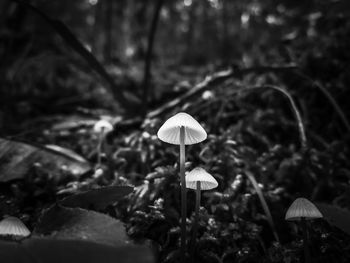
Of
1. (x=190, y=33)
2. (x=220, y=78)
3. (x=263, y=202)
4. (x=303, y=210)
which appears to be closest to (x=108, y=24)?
(x=190, y=33)

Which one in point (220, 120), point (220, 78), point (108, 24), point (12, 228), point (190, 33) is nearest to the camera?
point (12, 228)

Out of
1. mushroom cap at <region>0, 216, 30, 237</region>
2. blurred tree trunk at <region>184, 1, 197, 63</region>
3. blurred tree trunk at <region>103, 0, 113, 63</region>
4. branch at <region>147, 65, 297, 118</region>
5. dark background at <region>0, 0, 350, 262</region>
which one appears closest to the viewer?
mushroom cap at <region>0, 216, 30, 237</region>

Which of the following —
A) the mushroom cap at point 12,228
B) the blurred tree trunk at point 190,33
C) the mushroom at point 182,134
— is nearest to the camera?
the mushroom cap at point 12,228

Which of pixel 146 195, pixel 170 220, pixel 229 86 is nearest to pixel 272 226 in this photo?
pixel 170 220

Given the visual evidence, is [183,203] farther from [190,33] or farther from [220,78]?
[190,33]

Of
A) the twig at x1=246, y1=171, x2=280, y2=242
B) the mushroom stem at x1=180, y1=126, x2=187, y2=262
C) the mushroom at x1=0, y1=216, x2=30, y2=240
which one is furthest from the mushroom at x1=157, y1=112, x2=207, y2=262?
the mushroom at x1=0, y1=216, x2=30, y2=240

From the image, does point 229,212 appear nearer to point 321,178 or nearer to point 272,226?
point 272,226

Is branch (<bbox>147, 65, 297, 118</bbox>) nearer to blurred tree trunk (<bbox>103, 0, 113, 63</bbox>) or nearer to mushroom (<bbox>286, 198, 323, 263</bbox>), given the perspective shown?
mushroom (<bbox>286, 198, 323, 263</bbox>)

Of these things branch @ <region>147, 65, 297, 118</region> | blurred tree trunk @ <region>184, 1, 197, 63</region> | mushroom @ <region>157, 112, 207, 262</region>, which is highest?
blurred tree trunk @ <region>184, 1, 197, 63</region>

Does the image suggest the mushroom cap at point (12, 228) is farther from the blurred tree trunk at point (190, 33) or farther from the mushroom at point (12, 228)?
the blurred tree trunk at point (190, 33)

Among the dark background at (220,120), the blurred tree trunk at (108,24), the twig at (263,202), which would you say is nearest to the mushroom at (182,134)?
the dark background at (220,120)

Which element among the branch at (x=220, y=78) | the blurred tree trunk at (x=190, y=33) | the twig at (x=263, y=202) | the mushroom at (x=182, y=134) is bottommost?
the twig at (x=263, y=202)
